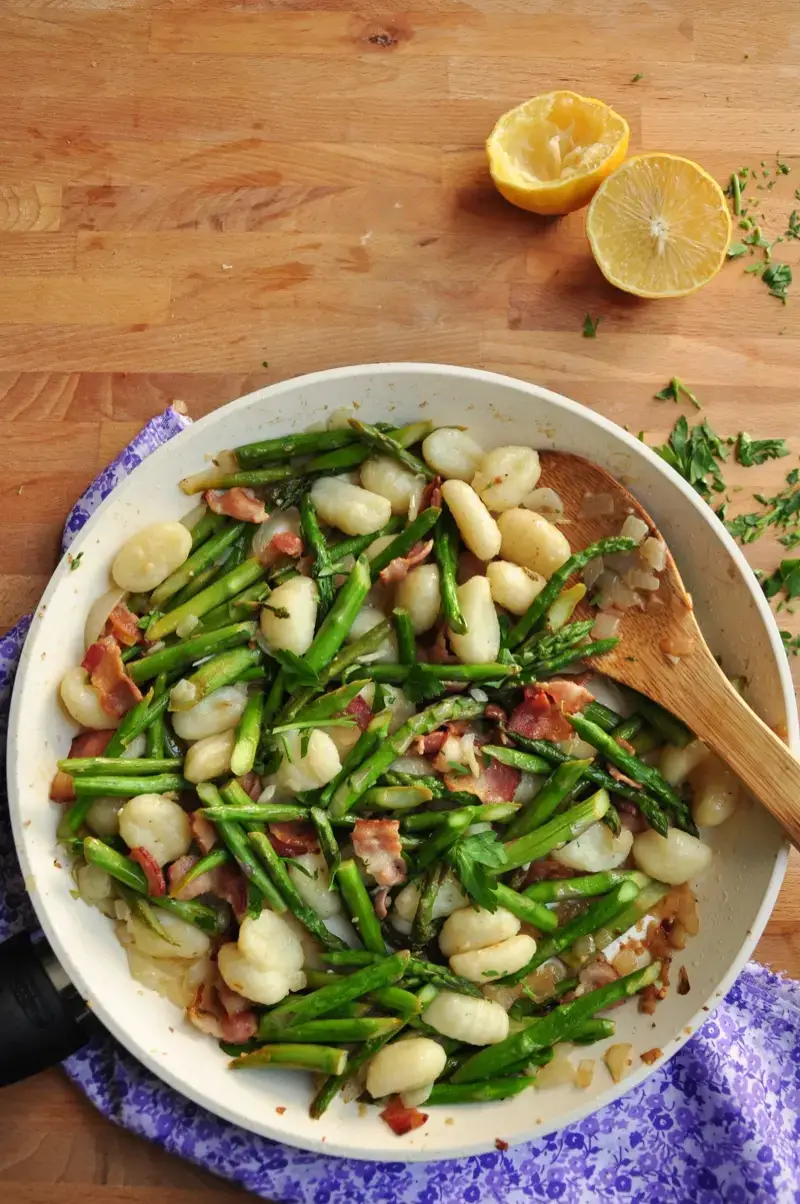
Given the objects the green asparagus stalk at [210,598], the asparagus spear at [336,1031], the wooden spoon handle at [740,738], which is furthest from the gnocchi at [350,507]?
the asparagus spear at [336,1031]

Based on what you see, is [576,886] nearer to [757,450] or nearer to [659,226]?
[757,450]

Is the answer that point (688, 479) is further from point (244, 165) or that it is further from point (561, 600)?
point (244, 165)

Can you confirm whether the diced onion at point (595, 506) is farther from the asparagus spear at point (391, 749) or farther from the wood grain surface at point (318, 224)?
the asparagus spear at point (391, 749)

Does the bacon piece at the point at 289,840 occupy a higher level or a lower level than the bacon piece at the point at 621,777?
lower

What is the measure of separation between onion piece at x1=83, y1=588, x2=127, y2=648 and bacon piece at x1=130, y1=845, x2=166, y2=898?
1.46ft

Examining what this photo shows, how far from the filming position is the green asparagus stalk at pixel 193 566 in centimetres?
Answer: 227

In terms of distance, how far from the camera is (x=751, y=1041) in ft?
8.16

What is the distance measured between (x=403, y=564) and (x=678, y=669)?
0.62 m

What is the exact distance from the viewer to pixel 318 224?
256cm

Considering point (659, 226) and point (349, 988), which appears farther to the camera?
point (659, 226)

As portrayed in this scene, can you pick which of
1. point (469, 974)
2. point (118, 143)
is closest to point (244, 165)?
point (118, 143)

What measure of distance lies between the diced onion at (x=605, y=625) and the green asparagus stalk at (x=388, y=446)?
19.1 inches

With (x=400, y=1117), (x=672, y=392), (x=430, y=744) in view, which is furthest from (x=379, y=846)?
(x=672, y=392)

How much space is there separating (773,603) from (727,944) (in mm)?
812
